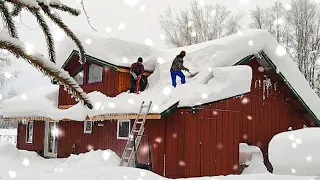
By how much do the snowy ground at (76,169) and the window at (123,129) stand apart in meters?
1.20

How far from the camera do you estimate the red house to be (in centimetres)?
1340

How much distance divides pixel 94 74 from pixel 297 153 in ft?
36.5

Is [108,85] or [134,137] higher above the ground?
[108,85]

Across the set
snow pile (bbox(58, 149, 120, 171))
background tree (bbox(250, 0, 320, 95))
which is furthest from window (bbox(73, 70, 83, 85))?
background tree (bbox(250, 0, 320, 95))

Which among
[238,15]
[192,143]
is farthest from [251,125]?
[238,15]

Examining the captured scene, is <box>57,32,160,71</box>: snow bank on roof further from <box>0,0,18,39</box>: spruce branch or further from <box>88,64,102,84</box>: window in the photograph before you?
<box>0,0,18,39</box>: spruce branch

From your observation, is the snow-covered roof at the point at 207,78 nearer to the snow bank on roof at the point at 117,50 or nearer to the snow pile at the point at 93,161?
the snow bank on roof at the point at 117,50

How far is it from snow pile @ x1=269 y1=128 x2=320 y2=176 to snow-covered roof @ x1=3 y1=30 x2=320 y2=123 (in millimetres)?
4652

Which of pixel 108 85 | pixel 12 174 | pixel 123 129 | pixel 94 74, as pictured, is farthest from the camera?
pixel 94 74

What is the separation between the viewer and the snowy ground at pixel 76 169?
8.02 meters

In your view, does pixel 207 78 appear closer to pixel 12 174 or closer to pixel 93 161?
pixel 93 161

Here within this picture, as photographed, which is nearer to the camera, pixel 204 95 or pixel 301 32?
pixel 204 95

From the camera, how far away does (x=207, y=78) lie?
47.3ft

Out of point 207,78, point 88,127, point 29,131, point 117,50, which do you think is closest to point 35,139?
point 29,131
